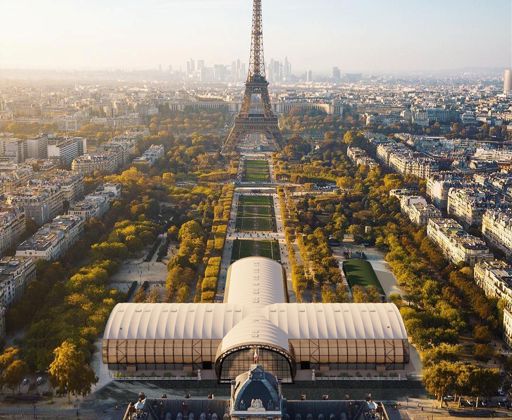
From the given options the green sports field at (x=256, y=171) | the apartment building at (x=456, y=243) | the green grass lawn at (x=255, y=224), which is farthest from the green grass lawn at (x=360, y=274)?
the green sports field at (x=256, y=171)

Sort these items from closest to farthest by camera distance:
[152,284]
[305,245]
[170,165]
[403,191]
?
[152,284], [305,245], [403,191], [170,165]

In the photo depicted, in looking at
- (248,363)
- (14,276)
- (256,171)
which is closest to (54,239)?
(14,276)

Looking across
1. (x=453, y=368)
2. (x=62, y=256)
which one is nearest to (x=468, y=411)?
Result: (x=453, y=368)

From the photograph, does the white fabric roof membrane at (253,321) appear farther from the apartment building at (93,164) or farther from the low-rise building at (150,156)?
the low-rise building at (150,156)

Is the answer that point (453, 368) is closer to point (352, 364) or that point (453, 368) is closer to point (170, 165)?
point (352, 364)

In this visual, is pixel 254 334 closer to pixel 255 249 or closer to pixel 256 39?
pixel 255 249

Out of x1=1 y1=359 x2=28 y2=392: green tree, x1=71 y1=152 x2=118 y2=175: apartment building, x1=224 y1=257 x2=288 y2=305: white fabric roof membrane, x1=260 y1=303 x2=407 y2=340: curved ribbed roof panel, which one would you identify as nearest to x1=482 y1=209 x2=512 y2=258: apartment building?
x1=224 y1=257 x2=288 y2=305: white fabric roof membrane

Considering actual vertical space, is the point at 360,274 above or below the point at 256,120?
below
